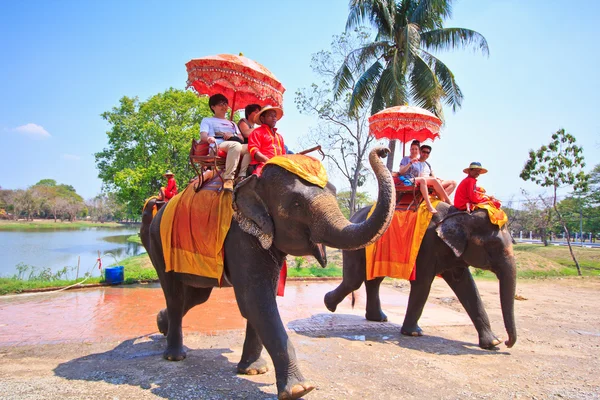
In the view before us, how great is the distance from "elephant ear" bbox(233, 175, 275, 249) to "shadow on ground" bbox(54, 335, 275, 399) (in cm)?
157

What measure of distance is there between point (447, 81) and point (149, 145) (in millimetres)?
14058

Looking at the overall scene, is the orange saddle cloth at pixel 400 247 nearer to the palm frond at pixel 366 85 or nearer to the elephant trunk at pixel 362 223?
the elephant trunk at pixel 362 223

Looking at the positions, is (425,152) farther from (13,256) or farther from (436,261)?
(13,256)

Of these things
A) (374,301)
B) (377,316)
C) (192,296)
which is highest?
(192,296)

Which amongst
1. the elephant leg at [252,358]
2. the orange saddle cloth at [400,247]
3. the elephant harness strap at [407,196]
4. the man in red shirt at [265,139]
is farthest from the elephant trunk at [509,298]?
the man in red shirt at [265,139]

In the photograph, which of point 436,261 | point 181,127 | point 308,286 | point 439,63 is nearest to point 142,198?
point 181,127

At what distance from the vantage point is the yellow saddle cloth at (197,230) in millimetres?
4297

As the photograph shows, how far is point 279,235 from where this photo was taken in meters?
3.76

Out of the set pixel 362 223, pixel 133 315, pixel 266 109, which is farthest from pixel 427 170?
pixel 133 315

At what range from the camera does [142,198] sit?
61.7 ft

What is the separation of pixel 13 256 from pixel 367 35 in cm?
2310

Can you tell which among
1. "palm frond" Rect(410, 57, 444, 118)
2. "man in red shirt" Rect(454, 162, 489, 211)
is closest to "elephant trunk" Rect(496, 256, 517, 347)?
"man in red shirt" Rect(454, 162, 489, 211)

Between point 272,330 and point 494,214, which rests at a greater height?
point 494,214

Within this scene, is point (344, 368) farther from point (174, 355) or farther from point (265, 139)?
point (265, 139)
